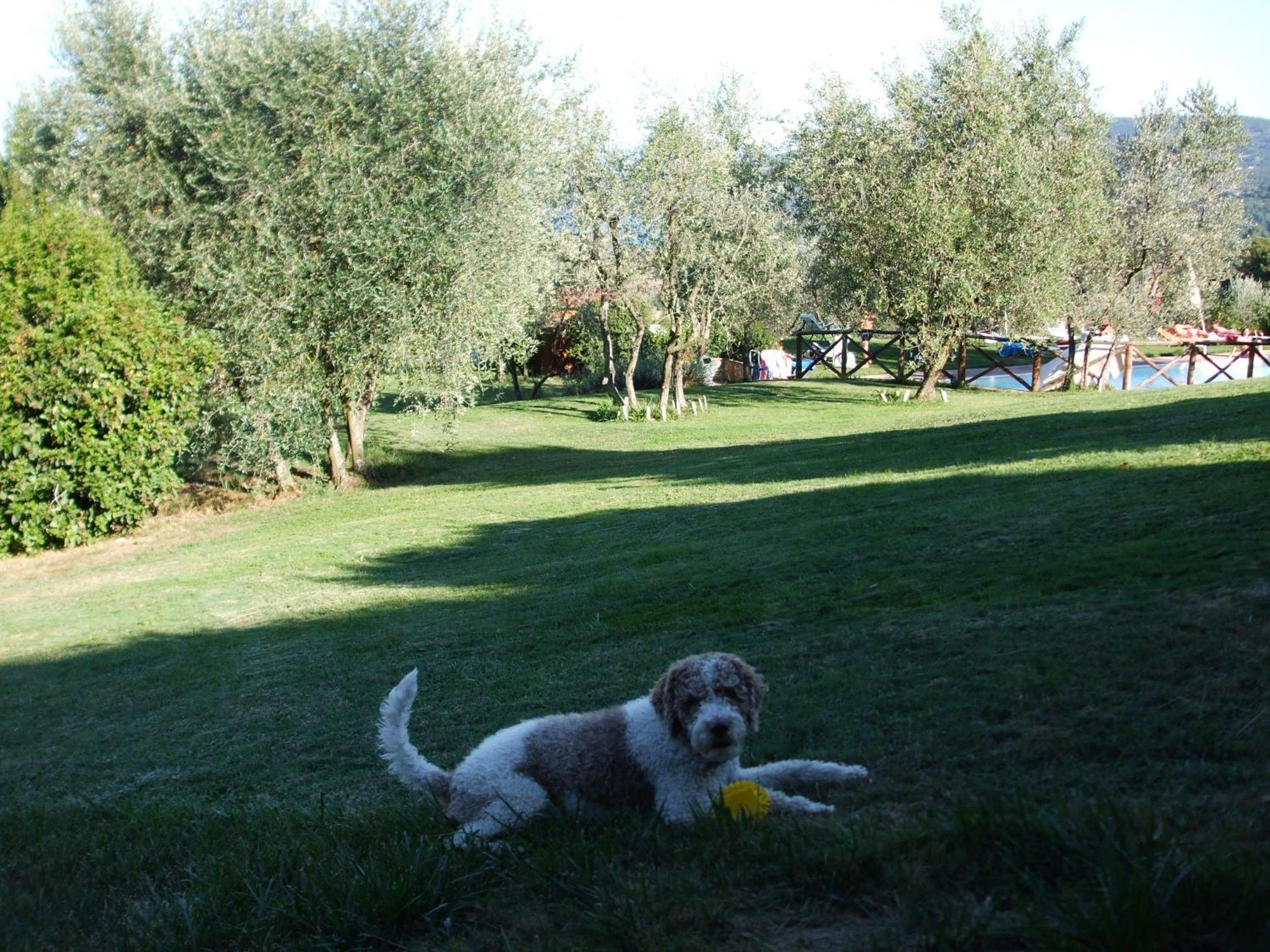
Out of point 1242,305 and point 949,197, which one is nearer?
point 949,197

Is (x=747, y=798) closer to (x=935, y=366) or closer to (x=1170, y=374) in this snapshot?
(x=935, y=366)

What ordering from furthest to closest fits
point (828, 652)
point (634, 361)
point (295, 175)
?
point (634, 361)
point (295, 175)
point (828, 652)

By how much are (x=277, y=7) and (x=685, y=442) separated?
37.8 ft

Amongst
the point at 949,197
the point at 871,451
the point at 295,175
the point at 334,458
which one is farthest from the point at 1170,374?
the point at 295,175

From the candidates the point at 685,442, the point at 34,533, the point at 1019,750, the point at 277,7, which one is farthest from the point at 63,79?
the point at 1019,750

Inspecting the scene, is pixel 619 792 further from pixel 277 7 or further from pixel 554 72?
pixel 554 72

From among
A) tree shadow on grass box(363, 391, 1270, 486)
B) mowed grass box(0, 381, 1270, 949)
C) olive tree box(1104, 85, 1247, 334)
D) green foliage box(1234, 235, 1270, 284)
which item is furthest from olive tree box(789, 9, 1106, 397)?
green foliage box(1234, 235, 1270, 284)

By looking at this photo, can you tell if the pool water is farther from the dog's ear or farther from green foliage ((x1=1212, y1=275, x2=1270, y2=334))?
the dog's ear

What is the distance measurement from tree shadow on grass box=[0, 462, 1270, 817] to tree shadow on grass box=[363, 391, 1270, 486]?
2.13 meters

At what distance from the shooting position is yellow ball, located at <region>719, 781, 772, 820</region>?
4.02 metres

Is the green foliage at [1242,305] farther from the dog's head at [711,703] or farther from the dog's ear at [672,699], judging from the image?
the dog's ear at [672,699]

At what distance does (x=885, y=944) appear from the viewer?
9.37ft

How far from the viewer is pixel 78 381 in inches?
654

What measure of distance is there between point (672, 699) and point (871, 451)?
1308cm
